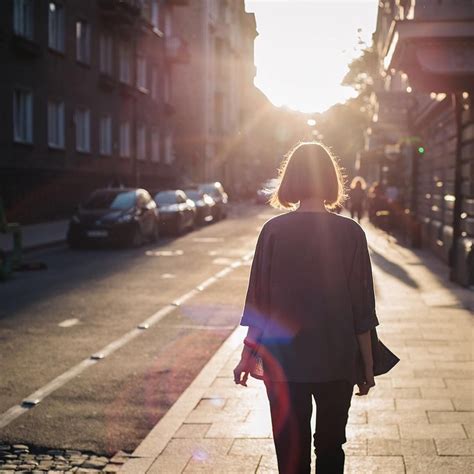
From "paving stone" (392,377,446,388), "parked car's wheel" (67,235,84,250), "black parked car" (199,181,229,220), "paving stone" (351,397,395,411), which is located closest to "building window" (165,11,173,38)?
"black parked car" (199,181,229,220)

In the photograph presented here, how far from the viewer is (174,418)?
6.20m

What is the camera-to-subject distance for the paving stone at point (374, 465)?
494 cm

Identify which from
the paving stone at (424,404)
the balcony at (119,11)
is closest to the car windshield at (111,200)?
the balcony at (119,11)

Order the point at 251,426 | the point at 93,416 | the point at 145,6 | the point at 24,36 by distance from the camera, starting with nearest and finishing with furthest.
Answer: the point at 251,426, the point at 93,416, the point at 24,36, the point at 145,6

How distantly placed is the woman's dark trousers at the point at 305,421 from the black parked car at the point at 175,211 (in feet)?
83.7

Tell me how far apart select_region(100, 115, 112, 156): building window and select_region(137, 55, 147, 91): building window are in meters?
5.70

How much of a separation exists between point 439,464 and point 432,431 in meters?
0.74

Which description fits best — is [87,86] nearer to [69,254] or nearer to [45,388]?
[69,254]

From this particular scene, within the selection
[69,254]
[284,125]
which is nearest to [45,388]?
[69,254]

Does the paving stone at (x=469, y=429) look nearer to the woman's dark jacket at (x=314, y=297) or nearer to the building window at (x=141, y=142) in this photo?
the woman's dark jacket at (x=314, y=297)

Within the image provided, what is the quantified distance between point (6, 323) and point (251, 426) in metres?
5.55

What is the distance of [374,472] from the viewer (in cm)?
491

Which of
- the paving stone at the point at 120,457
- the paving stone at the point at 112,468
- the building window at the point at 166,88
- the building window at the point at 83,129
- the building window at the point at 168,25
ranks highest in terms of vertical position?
the building window at the point at 168,25

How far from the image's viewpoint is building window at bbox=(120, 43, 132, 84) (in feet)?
139
